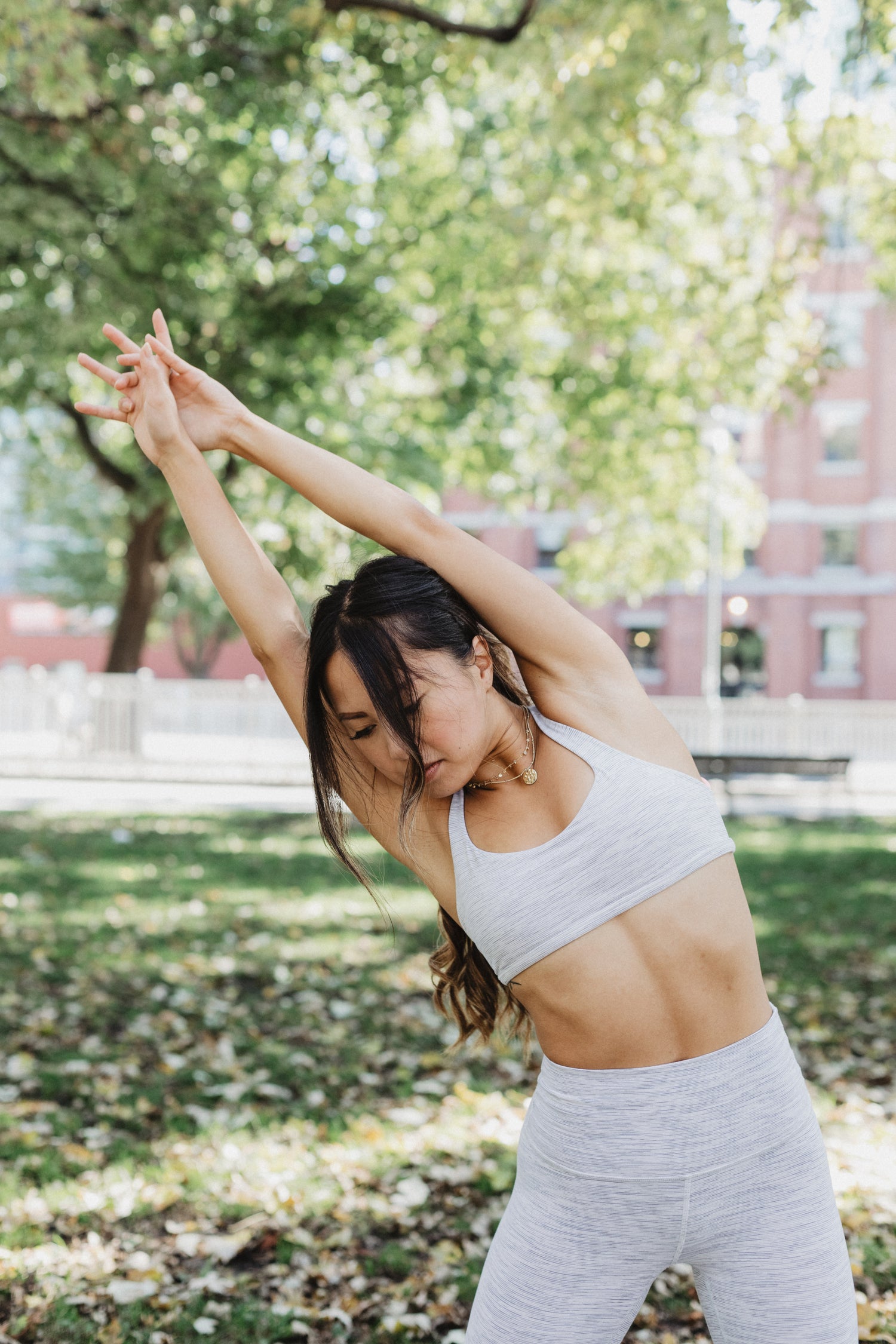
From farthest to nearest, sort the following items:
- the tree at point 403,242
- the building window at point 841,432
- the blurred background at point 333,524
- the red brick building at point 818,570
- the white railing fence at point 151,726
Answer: the building window at point 841,432
the red brick building at point 818,570
the white railing fence at point 151,726
the tree at point 403,242
the blurred background at point 333,524

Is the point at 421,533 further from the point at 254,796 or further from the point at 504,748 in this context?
the point at 254,796

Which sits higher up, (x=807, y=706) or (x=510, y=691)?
(x=510, y=691)

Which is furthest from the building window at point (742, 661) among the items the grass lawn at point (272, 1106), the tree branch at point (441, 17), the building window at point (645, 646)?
the tree branch at point (441, 17)

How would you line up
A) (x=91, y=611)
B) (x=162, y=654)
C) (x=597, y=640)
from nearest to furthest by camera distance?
(x=597, y=640)
(x=91, y=611)
(x=162, y=654)

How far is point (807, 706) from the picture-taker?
69.1 feet

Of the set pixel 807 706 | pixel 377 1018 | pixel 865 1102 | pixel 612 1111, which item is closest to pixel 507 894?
pixel 612 1111

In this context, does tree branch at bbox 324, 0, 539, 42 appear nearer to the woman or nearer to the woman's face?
the woman

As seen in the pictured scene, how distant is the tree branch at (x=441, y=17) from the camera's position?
6941 mm

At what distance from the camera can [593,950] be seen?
1698 millimetres

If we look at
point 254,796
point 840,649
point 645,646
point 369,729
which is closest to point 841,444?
point 840,649

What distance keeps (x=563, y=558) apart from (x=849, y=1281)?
2497 centimetres

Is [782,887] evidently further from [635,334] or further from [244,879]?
[635,334]

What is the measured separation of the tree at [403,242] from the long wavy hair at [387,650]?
237 inches

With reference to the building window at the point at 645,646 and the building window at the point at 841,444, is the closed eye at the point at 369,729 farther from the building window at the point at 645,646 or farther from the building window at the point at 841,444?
the building window at the point at 841,444
